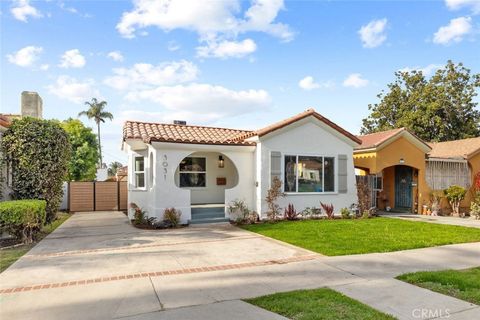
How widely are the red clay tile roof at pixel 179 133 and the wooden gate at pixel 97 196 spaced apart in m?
6.57

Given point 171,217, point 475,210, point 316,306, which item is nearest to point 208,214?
point 171,217

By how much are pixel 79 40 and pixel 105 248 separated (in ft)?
24.9

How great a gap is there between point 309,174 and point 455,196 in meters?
10.2

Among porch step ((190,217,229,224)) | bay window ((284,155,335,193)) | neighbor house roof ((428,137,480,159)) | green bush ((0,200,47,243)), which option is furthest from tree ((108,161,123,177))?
neighbor house roof ((428,137,480,159))

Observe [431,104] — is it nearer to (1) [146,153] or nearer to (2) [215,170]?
(2) [215,170]

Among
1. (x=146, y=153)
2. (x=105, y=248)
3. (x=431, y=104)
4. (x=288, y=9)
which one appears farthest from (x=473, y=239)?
(x=431, y=104)

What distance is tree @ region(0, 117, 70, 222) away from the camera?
38.0 feet

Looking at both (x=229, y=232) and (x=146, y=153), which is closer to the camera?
(x=229, y=232)

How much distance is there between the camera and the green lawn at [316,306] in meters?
4.70

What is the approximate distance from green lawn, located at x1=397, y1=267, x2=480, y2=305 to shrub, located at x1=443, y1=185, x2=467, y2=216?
48.4 feet

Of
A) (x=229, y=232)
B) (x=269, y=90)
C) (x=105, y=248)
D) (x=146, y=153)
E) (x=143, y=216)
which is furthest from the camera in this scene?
(x=269, y=90)

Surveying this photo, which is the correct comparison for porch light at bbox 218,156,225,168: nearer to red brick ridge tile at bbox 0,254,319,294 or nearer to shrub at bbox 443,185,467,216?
red brick ridge tile at bbox 0,254,319,294

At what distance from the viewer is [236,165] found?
14828 millimetres

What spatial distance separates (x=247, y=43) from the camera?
15422 mm
